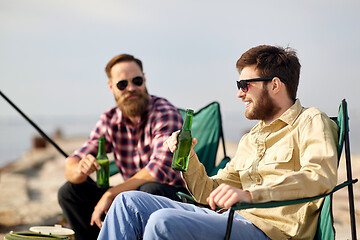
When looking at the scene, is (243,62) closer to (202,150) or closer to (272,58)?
(272,58)

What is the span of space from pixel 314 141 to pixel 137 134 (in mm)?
1826

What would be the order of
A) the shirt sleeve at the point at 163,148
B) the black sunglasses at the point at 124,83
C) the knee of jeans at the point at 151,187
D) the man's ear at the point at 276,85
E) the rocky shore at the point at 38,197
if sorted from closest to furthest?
the man's ear at the point at 276,85 < the knee of jeans at the point at 151,187 < the shirt sleeve at the point at 163,148 < the black sunglasses at the point at 124,83 < the rocky shore at the point at 38,197

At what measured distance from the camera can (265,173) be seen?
2344 millimetres

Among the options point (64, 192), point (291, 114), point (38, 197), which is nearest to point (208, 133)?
point (64, 192)

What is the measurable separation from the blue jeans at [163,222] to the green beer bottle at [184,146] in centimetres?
20

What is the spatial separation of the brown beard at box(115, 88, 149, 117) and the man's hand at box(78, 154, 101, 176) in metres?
0.48

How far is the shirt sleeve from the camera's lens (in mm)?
3314

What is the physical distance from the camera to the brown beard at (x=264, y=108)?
93.8 inches

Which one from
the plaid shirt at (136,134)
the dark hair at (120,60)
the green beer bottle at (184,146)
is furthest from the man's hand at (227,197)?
the dark hair at (120,60)

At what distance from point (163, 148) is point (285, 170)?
1.27 metres

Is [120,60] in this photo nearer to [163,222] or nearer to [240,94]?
[240,94]

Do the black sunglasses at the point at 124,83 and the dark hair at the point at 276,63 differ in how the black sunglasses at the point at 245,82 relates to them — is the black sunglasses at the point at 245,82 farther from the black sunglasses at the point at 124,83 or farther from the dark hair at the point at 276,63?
the black sunglasses at the point at 124,83

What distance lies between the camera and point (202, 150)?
3826 mm

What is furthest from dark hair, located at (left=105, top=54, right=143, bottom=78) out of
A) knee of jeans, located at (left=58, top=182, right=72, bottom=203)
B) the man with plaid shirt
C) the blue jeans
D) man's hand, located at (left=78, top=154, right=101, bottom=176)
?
the blue jeans
